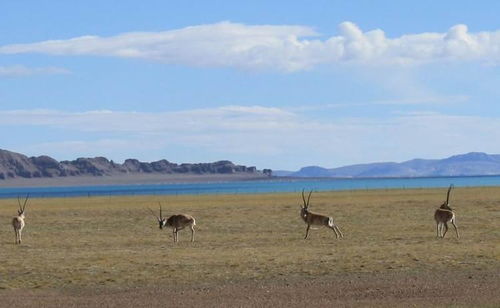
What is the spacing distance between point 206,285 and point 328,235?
12443mm

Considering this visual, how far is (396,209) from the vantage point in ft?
168

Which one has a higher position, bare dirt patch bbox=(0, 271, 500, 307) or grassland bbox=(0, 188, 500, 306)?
grassland bbox=(0, 188, 500, 306)

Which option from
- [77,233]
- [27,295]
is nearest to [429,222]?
[77,233]

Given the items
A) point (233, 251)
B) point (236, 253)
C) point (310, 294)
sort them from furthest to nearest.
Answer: point (233, 251)
point (236, 253)
point (310, 294)

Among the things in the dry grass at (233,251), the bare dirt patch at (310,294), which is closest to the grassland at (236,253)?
the dry grass at (233,251)

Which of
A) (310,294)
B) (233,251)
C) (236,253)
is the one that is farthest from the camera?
(233,251)

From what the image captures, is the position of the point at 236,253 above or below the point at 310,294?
above

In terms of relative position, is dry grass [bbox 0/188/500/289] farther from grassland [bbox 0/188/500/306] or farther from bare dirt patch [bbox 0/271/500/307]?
bare dirt patch [bbox 0/271/500/307]

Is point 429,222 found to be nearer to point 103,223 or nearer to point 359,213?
point 359,213

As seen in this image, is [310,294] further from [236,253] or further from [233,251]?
[233,251]

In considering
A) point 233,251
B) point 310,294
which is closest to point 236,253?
point 233,251

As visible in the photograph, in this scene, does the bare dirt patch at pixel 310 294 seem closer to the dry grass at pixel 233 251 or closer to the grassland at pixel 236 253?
the grassland at pixel 236 253

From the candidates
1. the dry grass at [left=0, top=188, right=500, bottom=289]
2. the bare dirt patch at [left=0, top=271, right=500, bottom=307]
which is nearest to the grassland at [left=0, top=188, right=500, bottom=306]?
the dry grass at [left=0, top=188, right=500, bottom=289]

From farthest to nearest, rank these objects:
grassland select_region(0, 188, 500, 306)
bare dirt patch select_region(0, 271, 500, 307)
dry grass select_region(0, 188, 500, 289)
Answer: dry grass select_region(0, 188, 500, 289), grassland select_region(0, 188, 500, 306), bare dirt patch select_region(0, 271, 500, 307)
